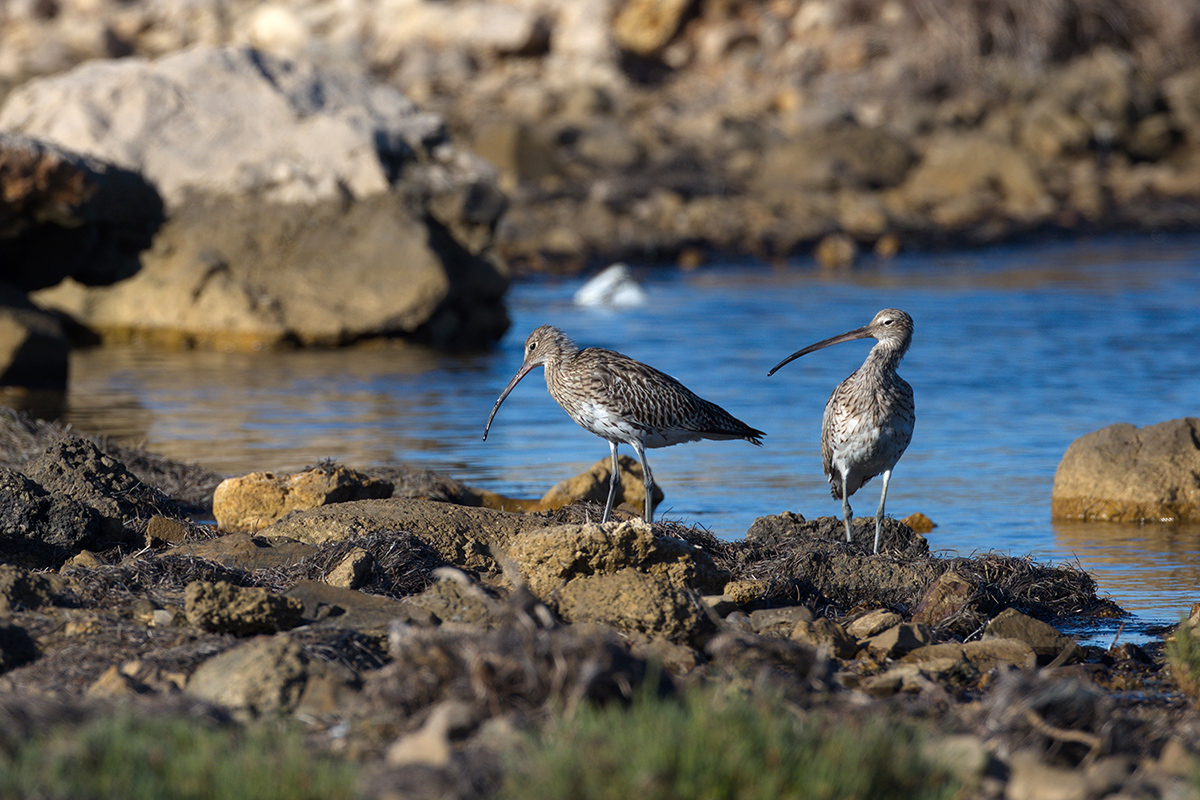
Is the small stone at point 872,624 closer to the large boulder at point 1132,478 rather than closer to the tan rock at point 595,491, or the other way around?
the tan rock at point 595,491

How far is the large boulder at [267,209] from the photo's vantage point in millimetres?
17484

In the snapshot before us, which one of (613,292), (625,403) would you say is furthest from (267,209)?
(625,403)

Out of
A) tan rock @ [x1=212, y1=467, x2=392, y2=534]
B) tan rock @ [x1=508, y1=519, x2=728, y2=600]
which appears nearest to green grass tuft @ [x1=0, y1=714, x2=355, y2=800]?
tan rock @ [x1=508, y1=519, x2=728, y2=600]

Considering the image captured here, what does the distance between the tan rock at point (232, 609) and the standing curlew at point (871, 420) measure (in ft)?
10.9

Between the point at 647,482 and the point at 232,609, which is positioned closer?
the point at 232,609

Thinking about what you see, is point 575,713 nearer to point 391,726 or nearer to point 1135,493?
point 391,726

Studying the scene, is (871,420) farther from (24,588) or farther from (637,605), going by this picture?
(24,588)

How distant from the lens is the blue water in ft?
32.7

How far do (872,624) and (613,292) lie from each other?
16.4 m

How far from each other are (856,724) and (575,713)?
0.86 metres

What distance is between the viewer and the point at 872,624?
22.0ft

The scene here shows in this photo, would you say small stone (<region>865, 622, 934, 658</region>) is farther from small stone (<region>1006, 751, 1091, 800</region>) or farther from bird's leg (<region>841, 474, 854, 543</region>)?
small stone (<region>1006, 751, 1091, 800</region>)

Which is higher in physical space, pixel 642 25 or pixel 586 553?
pixel 642 25

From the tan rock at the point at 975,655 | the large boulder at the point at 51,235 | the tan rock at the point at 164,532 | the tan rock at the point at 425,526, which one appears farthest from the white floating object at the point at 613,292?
the tan rock at the point at 975,655
